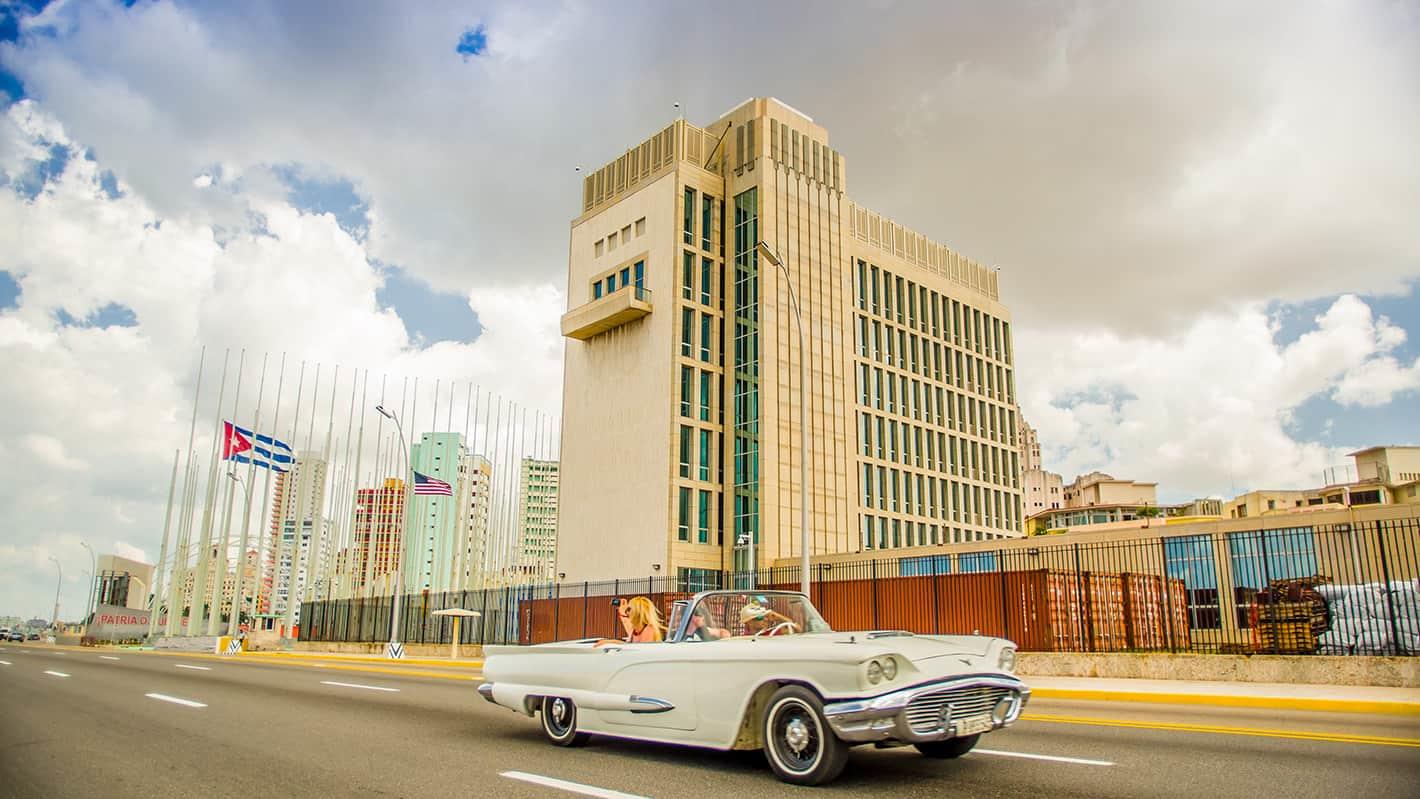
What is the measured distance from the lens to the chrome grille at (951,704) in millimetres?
5773

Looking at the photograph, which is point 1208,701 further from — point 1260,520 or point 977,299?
point 977,299

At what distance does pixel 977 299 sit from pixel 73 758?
7051 cm

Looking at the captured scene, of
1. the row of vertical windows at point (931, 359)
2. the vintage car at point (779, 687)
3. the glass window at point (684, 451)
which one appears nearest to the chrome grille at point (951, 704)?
the vintage car at point (779, 687)

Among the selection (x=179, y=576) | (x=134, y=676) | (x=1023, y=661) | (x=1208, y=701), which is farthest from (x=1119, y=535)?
(x=179, y=576)

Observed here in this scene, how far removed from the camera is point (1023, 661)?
20.5 m

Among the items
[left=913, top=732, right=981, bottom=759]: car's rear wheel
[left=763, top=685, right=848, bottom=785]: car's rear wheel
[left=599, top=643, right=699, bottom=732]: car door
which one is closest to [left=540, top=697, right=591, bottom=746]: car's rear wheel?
[left=599, top=643, right=699, bottom=732]: car door

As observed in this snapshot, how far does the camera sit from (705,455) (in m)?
52.1

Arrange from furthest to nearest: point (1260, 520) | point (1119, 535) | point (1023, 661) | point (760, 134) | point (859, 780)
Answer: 1. point (760, 134)
2. point (1119, 535)
3. point (1260, 520)
4. point (1023, 661)
5. point (859, 780)

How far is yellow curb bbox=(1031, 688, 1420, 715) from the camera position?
469 inches

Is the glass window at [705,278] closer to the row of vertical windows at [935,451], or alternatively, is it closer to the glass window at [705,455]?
the glass window at [705,455]

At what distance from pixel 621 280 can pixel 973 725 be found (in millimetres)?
51493

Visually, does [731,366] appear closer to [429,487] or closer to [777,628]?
[429,487]

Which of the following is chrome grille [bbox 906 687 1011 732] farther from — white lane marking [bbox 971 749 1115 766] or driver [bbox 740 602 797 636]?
driver [bbox 740 602 797 636]

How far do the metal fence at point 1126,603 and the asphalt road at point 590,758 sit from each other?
752cm
